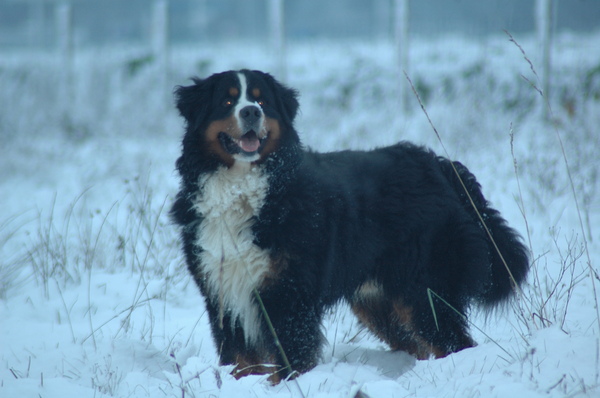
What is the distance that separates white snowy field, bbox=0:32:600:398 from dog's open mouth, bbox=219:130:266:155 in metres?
0.90

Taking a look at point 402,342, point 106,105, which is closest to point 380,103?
point 106,105

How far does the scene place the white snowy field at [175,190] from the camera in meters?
2.44

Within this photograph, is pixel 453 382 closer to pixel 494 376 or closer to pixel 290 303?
pixel 494 376

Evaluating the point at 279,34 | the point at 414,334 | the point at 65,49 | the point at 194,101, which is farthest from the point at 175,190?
the point at 65,49

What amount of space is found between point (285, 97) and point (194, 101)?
583 mm

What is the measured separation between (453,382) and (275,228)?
1.18 metres

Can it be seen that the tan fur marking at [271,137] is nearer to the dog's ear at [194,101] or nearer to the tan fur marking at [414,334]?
the dog's ear at [194,101]

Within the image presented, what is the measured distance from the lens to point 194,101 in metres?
3.39

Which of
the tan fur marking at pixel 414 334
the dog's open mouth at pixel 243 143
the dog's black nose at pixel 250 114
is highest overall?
the dog's black nose at pixel 250 114

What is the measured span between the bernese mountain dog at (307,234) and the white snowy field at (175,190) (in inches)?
10.9

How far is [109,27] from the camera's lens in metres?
18.8

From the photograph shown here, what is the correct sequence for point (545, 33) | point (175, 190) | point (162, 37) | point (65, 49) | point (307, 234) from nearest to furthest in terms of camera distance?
point (307, 234), point (175, 190), point (545, 33), point (162, 37), point (65, 49)

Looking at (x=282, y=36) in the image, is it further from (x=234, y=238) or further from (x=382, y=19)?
(x=382, y=19)

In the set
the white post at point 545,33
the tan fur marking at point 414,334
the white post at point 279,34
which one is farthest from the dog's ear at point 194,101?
the white post at point 545,33
